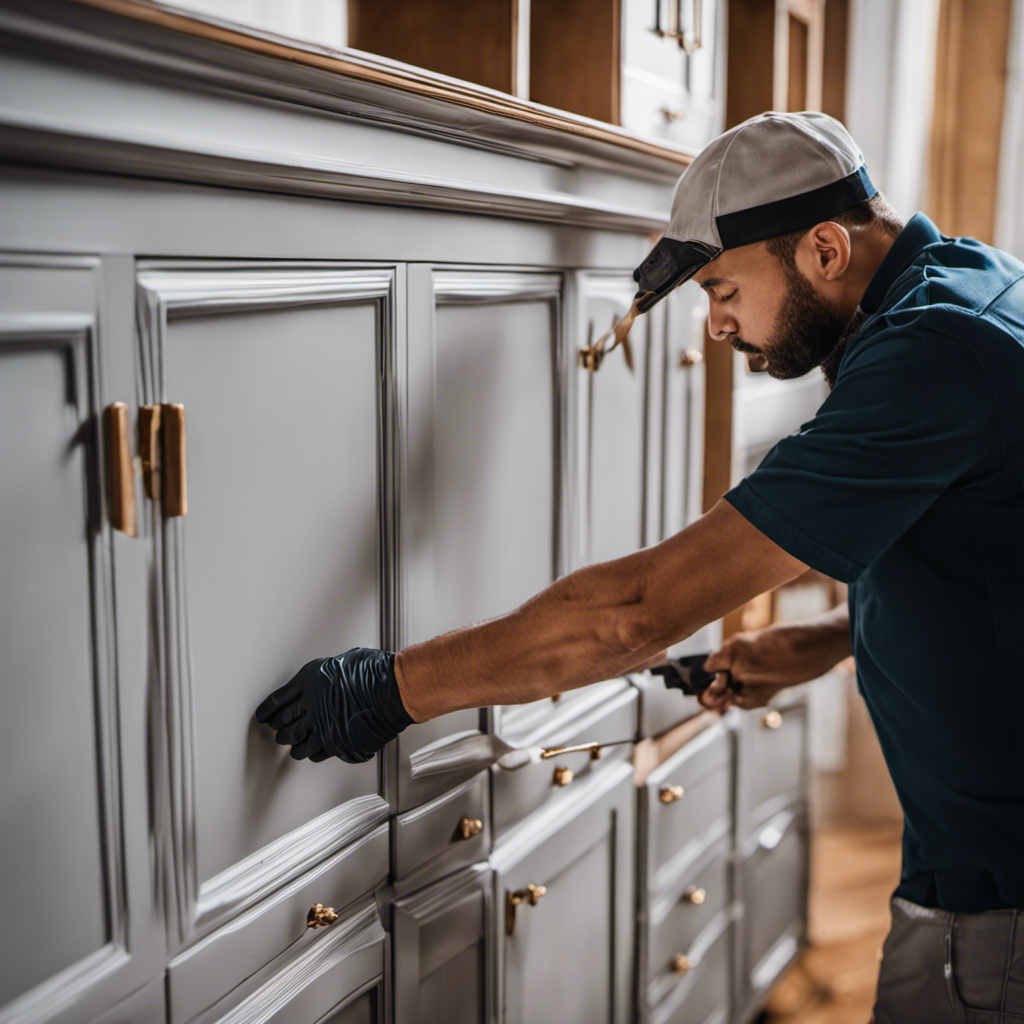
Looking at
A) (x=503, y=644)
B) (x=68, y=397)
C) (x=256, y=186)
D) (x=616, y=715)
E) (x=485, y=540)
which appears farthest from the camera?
(x=616, y=715)

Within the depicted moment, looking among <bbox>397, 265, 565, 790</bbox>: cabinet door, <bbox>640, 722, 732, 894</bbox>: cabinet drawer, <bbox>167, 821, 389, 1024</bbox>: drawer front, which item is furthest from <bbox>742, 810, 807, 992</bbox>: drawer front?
<bbox>167, 821, 389, 1024</bbox>: drawer front

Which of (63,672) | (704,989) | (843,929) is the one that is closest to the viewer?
(63,672)

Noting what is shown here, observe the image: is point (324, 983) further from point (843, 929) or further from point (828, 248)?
point (843, 929)

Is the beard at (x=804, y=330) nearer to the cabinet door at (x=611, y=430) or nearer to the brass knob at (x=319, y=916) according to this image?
the cabinet door at (x=611, y=430)

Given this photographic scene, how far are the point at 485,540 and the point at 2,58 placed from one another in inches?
29.2

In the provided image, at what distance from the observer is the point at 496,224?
1193 millimetres

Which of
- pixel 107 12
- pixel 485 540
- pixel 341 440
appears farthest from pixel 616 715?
pixel 107 12

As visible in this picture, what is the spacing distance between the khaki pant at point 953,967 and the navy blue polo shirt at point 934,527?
0.02 m

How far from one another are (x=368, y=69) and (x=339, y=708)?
55 centimetres

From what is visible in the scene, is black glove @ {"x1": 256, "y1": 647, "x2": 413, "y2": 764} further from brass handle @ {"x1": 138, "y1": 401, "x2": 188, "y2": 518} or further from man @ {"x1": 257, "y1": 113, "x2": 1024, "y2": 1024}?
brass handle @ {"x1": 138, "y1": 401, "x2": 188, "y2": 518}

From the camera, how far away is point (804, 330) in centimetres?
118

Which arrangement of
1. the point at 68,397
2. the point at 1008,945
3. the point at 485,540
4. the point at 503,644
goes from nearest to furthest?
the point at 68,397
the point at 503,644
the point at 1008,945
the point at 485,540

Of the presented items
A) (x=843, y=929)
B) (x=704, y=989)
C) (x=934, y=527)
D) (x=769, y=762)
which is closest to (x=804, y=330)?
(x=934, y=527)

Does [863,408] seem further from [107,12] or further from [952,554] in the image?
[107,12]
